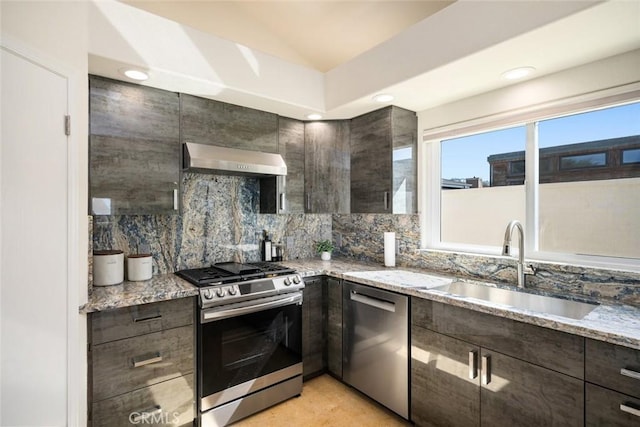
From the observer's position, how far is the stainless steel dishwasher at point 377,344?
6.90 feet

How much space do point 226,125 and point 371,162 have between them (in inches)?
49.8

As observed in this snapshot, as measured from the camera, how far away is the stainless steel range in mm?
2031

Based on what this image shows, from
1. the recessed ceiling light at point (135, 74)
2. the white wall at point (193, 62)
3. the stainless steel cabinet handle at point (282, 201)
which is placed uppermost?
the white wall at point (193, 62)

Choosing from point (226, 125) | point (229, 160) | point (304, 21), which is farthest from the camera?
point (304, 21)

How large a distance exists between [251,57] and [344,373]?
2570 millimetres

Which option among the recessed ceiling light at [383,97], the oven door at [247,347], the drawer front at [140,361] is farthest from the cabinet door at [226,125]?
the drawer front at [140,361]

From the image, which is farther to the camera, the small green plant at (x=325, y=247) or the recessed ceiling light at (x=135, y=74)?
the small green plant at (x=325, y=247)

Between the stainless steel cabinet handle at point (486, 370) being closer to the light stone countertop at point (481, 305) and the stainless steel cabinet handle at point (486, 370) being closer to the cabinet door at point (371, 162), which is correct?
the light stone countertop at point (481, 305)

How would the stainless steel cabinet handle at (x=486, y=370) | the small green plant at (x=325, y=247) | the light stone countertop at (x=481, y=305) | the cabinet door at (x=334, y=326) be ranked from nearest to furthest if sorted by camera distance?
1. the light stone countertop at (x=481, y=305)
2. the stainless steel cabinet handle at (x=486, y=370)
3. the cabinet door at (x=334, y=326)
4. the small green plant at (x=325, y=247)

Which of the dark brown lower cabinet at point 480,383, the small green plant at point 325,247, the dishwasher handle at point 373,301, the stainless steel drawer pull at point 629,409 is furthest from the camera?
the small green plant at point 325,247

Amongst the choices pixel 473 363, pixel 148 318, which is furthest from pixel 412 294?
pixel 148 318

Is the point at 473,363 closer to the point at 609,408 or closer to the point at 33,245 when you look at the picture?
the point at 609,408

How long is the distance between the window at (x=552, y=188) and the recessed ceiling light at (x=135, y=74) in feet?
7.38

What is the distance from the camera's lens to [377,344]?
89.0 inches
